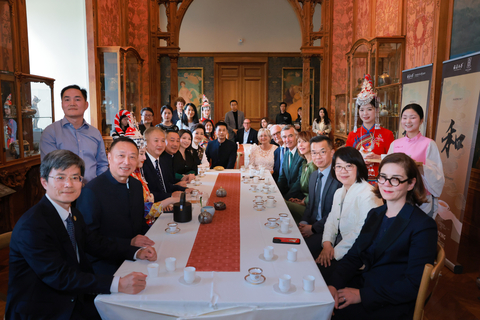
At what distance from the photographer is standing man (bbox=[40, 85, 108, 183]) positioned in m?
3.12

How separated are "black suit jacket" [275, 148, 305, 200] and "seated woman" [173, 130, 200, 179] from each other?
1.39m

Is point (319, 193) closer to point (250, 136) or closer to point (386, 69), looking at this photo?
point (386, 69)

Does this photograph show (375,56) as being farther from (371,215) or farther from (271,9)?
(271,9)

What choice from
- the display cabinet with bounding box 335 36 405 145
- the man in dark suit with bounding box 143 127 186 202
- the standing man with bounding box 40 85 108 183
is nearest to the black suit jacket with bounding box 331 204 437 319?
the man in dark suit with bounding box 143 127 186 202

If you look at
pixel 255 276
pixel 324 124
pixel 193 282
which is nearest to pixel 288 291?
pixel 255 276

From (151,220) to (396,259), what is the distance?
198cm

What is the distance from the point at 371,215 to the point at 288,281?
2.71ft

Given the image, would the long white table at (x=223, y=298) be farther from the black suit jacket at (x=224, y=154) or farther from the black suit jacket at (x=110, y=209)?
the black suit jacket at (x=224, y=154)

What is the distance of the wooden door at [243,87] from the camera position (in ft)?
40.7

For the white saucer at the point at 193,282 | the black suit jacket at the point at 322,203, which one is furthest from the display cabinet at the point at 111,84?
the white saucer at the point at 193,282

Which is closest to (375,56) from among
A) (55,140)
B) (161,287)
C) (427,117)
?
(427,117)

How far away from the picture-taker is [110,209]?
2262 mm

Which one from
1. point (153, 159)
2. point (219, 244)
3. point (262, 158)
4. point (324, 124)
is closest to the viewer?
point (219, 244)

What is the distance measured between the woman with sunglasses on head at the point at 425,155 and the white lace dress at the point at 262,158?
2271mm
